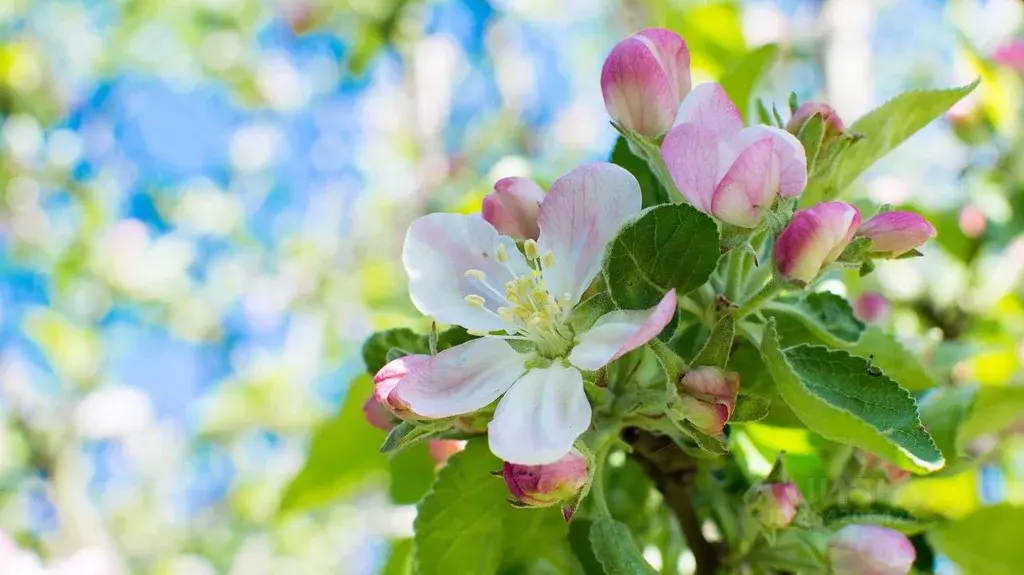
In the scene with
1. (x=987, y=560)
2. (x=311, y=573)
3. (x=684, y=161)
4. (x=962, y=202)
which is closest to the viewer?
(x=684, y=161)

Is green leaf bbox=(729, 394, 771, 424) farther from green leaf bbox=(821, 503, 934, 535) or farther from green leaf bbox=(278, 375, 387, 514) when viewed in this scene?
green leaf bbox=(278, 375, 387, 514)

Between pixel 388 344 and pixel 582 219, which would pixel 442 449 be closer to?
pixel 388 344

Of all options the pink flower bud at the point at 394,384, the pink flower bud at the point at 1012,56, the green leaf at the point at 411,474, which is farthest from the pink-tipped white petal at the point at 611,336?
the pink flower bud at the point at 1012,56

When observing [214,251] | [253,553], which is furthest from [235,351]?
[253,553]

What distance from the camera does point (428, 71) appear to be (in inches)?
107

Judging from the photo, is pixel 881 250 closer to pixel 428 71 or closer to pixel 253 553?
pixel 428 71

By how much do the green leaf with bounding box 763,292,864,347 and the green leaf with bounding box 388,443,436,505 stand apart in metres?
0.38

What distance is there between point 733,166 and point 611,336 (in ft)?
0.41

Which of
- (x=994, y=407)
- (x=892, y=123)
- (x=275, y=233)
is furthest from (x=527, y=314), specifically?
(x=275, y=233)

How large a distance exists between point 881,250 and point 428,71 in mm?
2270

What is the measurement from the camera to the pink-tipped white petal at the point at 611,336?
512 mm

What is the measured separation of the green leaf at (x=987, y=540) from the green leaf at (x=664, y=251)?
1.72 ft

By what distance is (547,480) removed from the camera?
0.53m

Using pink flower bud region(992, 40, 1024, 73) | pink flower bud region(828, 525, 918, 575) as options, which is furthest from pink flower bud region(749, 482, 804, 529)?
pink flower bud region(992, 40, 1024, 73)
